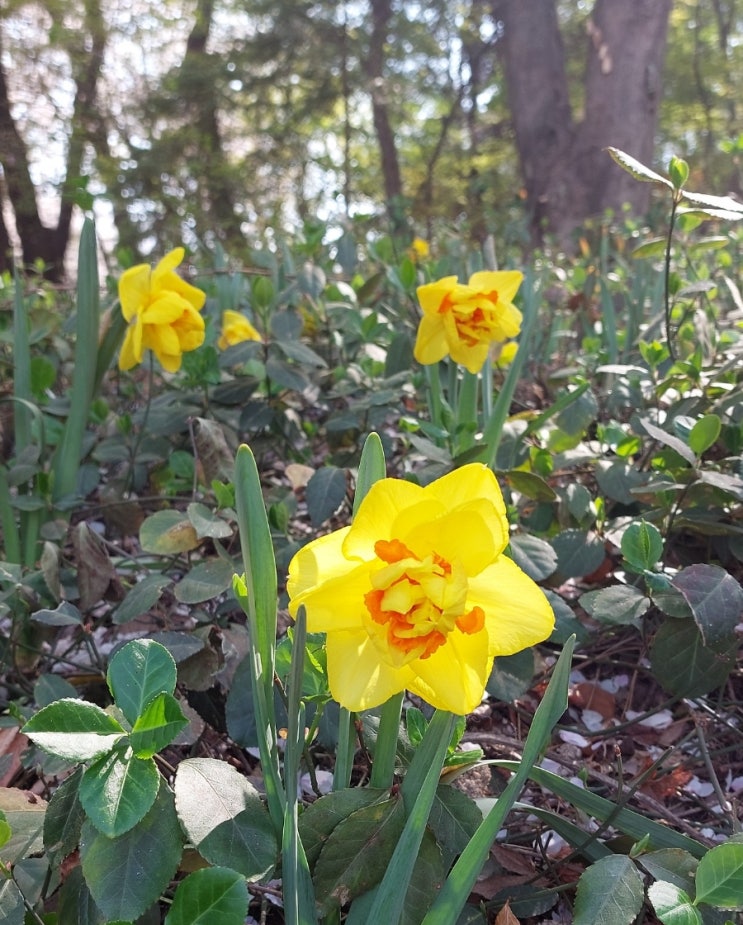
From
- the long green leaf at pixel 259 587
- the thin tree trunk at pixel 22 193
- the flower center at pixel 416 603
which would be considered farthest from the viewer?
the thin tree trunk at pixel 22 193

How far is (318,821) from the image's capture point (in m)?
0.61

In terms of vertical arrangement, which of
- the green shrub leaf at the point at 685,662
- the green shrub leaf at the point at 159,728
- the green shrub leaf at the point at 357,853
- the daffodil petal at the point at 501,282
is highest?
the daffodil petal at the point at 501,282

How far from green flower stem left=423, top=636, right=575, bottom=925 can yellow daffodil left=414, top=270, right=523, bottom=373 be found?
75 centimetres

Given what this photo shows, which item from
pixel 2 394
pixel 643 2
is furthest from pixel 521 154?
pixel 2 394

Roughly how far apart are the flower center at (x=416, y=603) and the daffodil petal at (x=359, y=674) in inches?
1.6

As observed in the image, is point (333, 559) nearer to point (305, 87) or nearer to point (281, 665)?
point (281, 665)

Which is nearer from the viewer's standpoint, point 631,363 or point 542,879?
point 542,879

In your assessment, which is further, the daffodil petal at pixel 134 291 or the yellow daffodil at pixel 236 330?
the yellow daffodil at pixel 236 330

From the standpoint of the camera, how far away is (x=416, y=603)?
→ 0.49m

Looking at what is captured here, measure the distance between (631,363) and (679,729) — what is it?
3.03 ft

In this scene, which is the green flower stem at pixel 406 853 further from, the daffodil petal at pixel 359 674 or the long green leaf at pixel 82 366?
the long green leaf at pixel 82 366

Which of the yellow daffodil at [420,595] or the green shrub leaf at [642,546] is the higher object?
the yellow daffodil at [420,595]

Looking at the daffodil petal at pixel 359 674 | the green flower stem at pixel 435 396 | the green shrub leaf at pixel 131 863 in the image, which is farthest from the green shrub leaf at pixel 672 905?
the green flower stem at pixel 435 396

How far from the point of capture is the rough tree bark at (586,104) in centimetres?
627
